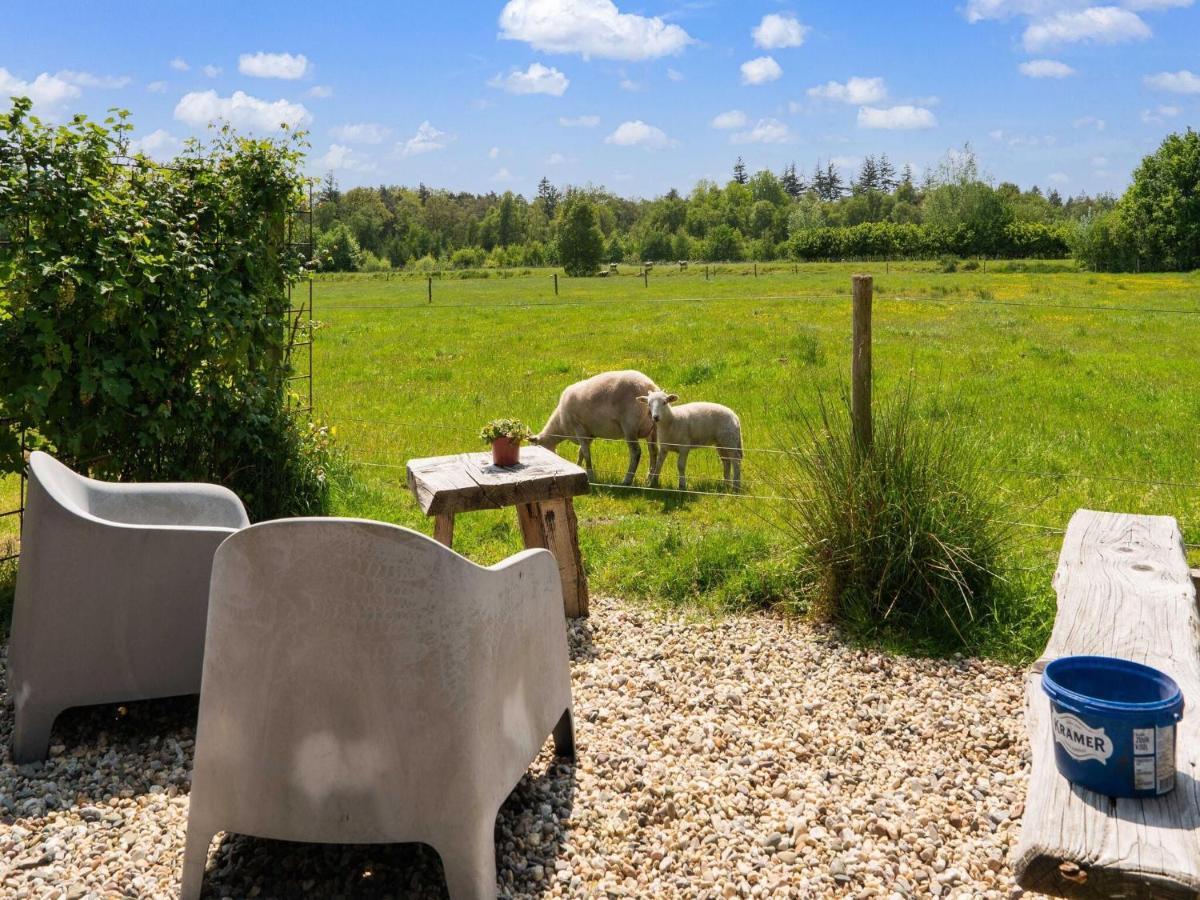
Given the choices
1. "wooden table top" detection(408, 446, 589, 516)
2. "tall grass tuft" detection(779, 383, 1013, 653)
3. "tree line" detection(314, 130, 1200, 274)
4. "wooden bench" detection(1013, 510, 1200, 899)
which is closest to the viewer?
"wooden bench" detection(1013, 510, 1200, 899)

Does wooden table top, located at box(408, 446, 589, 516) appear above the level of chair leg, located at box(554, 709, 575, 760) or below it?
above

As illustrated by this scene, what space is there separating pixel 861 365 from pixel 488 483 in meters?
2.43

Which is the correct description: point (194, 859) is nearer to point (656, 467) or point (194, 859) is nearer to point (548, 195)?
point (656, 467)

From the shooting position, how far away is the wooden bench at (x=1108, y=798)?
230 cm

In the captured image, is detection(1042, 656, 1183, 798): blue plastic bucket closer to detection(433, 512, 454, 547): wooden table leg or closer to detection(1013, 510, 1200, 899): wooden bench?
detection(1013, 510, 1200, 899): wooden bench

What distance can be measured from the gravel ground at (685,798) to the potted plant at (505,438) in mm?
1338

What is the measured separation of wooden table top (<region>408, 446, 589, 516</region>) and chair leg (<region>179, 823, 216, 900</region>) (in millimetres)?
2490

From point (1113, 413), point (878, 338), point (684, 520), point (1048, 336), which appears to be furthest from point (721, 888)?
point (1048, 336)

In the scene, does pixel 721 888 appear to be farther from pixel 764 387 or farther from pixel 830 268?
pixel 830 268

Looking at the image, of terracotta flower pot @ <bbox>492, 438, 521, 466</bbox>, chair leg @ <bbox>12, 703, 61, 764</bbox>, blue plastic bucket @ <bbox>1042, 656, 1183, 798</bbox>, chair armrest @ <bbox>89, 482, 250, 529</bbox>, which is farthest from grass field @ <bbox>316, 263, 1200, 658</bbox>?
chair leg @ <bbox>12, 703, 61, 764</bbox>

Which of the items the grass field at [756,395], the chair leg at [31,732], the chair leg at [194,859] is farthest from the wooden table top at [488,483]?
the chair leg at [194,859]

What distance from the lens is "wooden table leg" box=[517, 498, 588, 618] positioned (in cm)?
627

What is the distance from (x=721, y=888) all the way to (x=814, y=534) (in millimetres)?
3007

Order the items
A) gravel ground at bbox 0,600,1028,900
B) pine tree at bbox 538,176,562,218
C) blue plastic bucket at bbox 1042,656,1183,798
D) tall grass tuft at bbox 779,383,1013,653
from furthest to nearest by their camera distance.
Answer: pine tree at bbox 538,176,562,218 < tall grass tuft at bbox 779,383,1013,653 < gravel ground at bbox 0,600,1028,900 < blue plastic bucket at bbox 1042,656,1183,798
